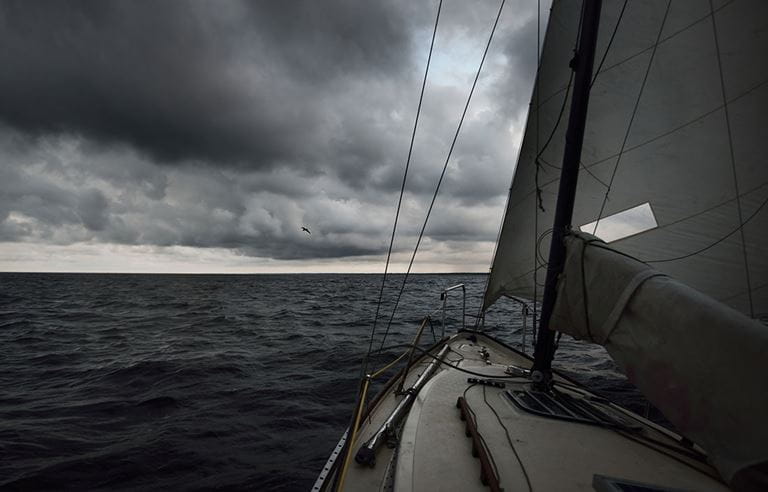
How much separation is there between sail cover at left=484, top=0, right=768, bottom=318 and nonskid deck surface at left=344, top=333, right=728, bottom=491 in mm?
1915

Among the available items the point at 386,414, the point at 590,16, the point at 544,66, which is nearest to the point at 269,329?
the point at 386,414

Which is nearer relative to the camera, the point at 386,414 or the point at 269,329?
the point at 386,414

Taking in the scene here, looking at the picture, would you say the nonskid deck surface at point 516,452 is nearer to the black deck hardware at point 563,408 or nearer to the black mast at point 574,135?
the black deck hardware at point 563,408

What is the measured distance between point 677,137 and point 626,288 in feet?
11.1

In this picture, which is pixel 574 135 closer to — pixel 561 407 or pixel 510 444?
pixel 561 407

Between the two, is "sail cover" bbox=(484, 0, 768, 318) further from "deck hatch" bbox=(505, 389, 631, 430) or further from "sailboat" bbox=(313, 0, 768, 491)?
"deck hatch" bbox=(505, 389, 631, 430)

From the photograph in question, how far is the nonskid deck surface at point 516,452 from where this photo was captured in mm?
2115

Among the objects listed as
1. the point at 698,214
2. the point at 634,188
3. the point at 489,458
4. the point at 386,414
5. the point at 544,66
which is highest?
the point at 544,66

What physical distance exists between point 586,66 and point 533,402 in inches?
120

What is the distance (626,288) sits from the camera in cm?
208

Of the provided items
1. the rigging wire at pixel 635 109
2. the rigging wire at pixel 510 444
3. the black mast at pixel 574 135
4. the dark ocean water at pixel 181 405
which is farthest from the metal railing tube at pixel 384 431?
the rigging wire at pixel 635 109

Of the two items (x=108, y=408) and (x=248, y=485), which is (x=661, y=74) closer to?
(x=248, y=485)

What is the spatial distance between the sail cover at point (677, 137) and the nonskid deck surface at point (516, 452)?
1915mm

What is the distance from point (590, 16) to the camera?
3025 mm
